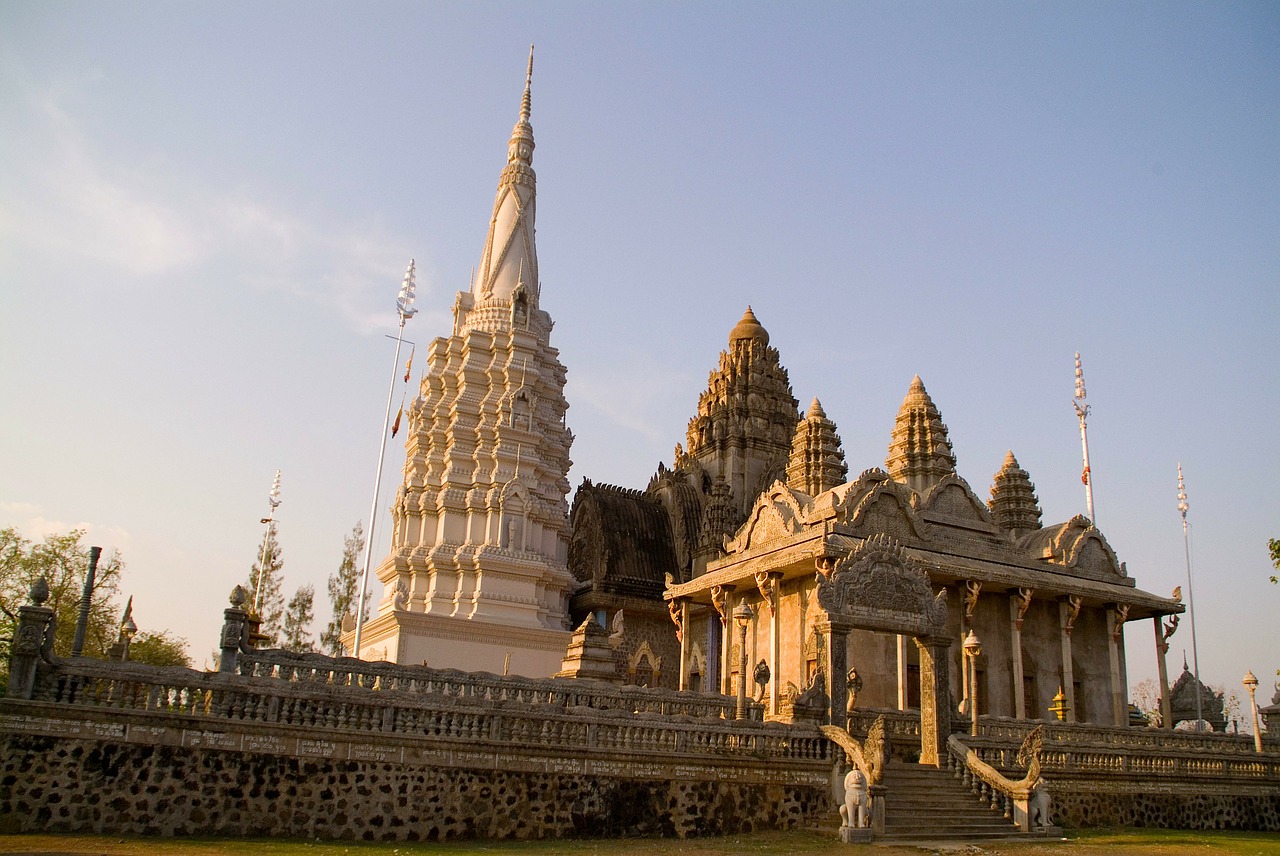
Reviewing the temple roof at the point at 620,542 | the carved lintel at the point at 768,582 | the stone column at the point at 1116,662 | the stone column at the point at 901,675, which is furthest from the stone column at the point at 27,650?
the stone column at the point at 1116,662

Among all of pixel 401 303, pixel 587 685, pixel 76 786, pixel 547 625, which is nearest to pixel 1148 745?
pixel 587 685

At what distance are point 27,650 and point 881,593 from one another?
1453 cm

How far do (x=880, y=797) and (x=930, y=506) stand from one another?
45.8 feet

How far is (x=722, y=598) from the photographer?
29219 mm

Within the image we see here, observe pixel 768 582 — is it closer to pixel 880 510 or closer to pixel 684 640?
pixel 880 510

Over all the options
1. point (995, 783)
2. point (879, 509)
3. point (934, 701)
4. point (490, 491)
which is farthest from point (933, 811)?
point (490, 491)

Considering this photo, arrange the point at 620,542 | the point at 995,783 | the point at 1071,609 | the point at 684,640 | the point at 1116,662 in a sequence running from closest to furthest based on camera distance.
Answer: the point at 995,783, the point at 1071,609, the point at 1116,662, the point at 684,640, the point at 620,542

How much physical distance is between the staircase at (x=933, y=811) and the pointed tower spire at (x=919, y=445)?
59.1ft

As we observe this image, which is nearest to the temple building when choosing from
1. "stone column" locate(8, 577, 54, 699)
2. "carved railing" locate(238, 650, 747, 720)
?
"carved railing" locate(238, 650, 747, 720)

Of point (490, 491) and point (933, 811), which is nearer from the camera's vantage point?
point (933, 811)

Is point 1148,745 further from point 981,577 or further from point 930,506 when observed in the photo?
point 930,506

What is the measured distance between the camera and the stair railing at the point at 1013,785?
1802cm

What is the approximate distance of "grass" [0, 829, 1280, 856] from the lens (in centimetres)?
1209

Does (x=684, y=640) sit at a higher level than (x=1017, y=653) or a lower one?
higher
